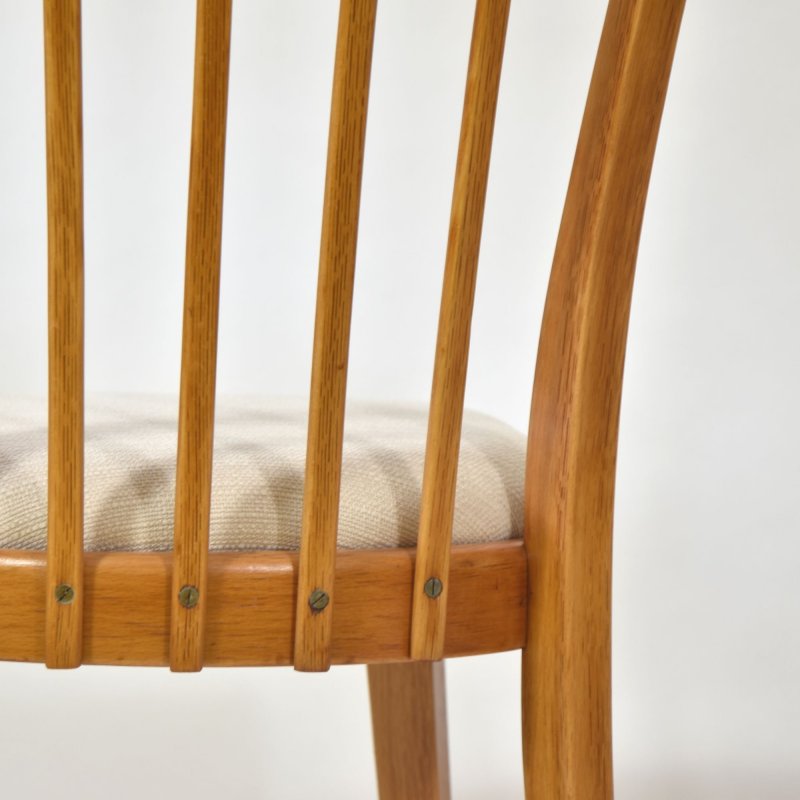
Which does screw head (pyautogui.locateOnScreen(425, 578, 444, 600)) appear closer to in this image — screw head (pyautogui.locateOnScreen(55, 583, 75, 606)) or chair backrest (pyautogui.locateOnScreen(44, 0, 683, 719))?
chair backrest (pyautogui.locateOnScreen(44, 0, 683, 719))

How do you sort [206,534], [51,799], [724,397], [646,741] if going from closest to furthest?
[206,534] → [51,799] → [646,741] → [724,397]

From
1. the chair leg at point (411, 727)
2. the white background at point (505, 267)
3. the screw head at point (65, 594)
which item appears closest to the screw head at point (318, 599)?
the screw head at point (65, 594)

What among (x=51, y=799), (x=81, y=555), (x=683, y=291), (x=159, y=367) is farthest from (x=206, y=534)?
(x=683, y=291)

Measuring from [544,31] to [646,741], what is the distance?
3.73 feet

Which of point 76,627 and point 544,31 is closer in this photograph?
A: point 76,627

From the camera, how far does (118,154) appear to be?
205 cm

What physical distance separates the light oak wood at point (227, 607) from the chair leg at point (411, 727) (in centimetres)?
45

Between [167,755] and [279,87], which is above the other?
[279,87]

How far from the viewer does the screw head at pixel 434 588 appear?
57 cm

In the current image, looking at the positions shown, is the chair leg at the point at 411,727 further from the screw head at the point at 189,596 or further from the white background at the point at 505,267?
the white background at the point at 505,267

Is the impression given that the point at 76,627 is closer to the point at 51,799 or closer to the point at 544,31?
the point at 51,799

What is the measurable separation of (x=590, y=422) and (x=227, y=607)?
7.2 inches

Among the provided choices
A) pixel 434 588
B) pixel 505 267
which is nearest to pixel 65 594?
pixel 434 588

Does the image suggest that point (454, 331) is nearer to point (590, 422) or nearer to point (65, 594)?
point (590, 422)
